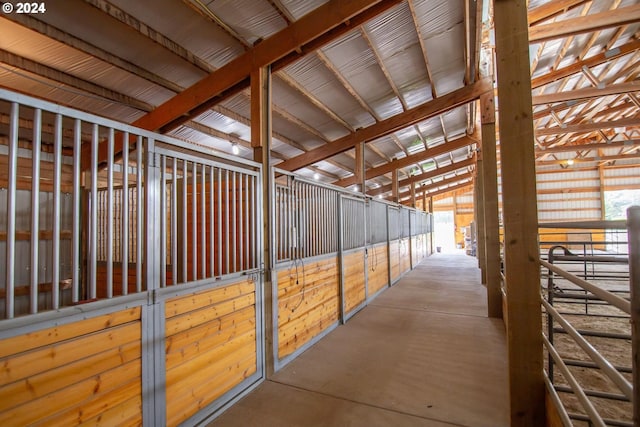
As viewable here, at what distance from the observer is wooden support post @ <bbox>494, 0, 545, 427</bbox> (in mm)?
1642

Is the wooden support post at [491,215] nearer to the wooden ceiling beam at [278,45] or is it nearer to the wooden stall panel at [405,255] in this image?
the wooden ceiling beam at [278,45]

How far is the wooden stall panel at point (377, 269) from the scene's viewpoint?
5094 millimetres

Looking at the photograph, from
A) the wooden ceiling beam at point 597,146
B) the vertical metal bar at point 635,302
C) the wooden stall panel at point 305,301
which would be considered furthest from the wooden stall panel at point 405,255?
the wooden ceiling beam at point 597,146

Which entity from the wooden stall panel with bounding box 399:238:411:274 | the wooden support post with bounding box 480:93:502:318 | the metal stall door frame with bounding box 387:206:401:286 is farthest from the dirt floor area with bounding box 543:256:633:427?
the wooden stall panel with bounding box 399:238:411:274

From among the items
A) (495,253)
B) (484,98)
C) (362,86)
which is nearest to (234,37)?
Answer: (362,86)

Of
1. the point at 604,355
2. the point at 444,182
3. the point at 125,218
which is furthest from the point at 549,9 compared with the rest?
the point at 444,182

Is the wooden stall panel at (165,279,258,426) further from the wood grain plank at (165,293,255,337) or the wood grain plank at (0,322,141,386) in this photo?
the wood grain plank at (0,322,141,386)

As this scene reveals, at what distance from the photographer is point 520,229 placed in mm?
1691

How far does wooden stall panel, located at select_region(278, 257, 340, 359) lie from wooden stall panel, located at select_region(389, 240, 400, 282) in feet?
9.69

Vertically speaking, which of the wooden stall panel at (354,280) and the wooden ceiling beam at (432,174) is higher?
the wooden ceiling beam at (432,174)

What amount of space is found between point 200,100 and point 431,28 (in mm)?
2800

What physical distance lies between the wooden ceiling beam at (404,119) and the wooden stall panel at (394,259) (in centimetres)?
240

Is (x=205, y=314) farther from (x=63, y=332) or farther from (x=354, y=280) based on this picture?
(x=354, y=280)

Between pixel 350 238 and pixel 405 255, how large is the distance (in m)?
4.39
